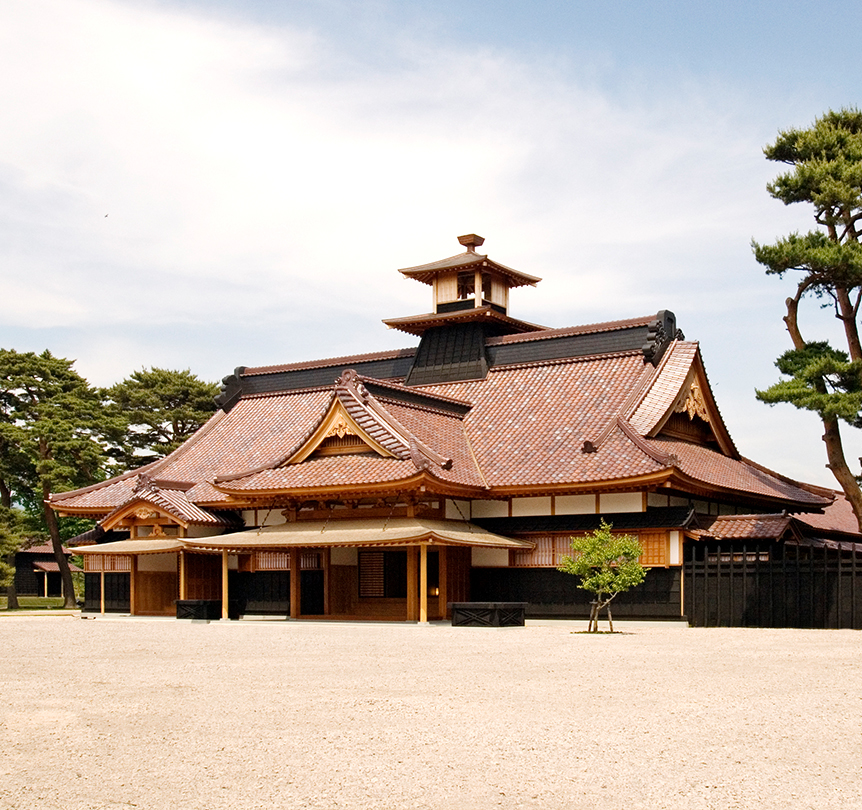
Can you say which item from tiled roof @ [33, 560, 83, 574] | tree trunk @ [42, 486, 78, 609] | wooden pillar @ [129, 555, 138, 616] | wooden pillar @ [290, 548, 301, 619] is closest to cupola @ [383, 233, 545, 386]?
wooden pillar @ [290, 548, 301, 619]

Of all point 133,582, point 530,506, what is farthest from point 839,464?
point 133,582

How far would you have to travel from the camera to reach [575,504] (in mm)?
28031

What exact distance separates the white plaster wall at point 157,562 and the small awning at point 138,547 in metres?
0.90

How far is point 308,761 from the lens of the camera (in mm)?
8000

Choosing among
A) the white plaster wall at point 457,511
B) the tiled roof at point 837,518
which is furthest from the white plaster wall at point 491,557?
the tiled roof at point 837,518

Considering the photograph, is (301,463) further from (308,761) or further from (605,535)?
(308,761)

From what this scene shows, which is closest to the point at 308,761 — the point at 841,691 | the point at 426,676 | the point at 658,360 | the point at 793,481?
the point at 426,676

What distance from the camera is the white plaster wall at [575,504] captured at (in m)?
27.8

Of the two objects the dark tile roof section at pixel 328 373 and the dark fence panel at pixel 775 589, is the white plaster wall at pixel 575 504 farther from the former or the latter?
the dark tile roof section at pixel 328 373

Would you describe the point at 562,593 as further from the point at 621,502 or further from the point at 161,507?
the point at 161,507

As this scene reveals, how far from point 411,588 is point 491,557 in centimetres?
287

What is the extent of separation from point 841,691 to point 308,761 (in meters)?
6.70

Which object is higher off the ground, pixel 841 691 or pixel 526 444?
pixel 526 444

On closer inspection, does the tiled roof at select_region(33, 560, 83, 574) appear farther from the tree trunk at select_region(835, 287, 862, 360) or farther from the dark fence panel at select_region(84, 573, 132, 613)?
the tree trunk at select_region(835, 287, 862, 360)
